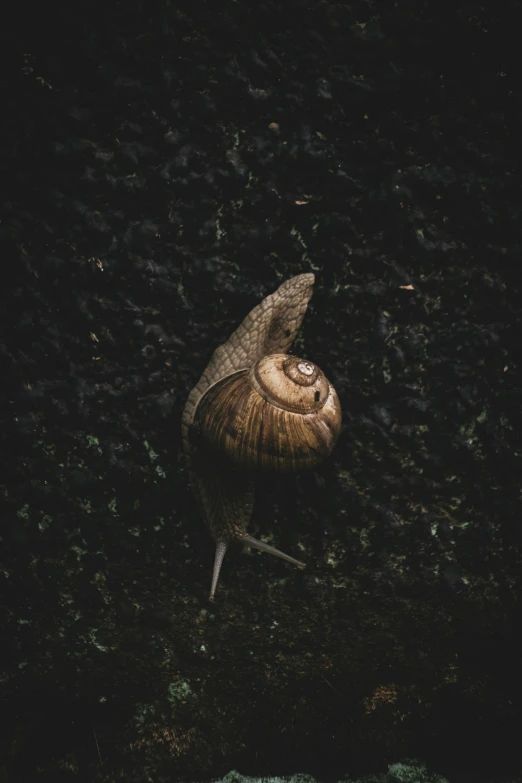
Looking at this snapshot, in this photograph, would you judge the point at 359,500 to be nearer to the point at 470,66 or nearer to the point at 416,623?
the point at 416,623

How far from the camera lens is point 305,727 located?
1.07 m

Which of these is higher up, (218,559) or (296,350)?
(296,350)

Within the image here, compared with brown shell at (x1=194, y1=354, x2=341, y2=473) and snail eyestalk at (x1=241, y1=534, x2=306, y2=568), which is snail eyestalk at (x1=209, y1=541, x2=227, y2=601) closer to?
snail eyestalk at (x1=241, y1=534, x2=306, y2=568)

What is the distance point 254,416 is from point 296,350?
0.18 m

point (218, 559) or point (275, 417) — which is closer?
point (275, 417)

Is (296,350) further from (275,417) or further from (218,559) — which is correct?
(218,559)

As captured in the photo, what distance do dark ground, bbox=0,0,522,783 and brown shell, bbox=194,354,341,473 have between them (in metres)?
0.12

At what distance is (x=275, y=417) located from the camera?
2.71ft

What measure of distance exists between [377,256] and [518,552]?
0.68 meters

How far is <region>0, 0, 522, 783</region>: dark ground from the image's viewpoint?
2.74ft

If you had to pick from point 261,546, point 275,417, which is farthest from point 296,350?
point 261,546

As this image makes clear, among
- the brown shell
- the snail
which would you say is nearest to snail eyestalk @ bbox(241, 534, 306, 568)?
the snail

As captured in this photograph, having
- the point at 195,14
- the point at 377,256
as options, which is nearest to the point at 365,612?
the point at 377,256

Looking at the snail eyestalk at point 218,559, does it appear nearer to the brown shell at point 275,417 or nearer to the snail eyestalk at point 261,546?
the snail eyestalk at point 261,546
